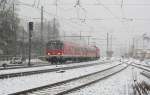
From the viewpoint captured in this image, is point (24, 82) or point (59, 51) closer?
point (24, 82)

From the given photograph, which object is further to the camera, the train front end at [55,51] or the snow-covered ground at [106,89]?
the train front end at [55,51]

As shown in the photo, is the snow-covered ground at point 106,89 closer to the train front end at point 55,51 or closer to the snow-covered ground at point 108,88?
the snow-covered ground at point 108,88

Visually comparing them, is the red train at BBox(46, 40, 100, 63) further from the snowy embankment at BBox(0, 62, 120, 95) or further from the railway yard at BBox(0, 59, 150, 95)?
the snowy embankment at BBox(0, 62, 120, 95)

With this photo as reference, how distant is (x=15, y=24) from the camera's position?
223 ft

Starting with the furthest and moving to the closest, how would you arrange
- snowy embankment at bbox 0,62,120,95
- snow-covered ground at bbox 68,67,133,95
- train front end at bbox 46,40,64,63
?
1. train front end at bbox 46,40,64,63
2. snowy embankment at bbox 0,62,120,95
3. snow-covered ground at bbox 68,67,133,95

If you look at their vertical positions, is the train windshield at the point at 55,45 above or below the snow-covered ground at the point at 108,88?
above

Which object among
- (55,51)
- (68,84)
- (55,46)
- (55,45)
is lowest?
(68,84)

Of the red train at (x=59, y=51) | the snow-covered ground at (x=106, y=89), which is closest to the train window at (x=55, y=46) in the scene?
the red train at (x=59, y=51)

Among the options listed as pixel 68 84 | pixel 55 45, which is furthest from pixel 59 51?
pixel 68 84

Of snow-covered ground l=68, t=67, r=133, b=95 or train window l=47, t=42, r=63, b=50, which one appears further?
train window l=47, t=42, r=63, b=50

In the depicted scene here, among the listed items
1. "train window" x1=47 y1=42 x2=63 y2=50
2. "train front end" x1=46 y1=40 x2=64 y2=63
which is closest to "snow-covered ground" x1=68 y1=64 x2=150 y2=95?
"train front end" x1=46 y1=40 x2=64 y2=63

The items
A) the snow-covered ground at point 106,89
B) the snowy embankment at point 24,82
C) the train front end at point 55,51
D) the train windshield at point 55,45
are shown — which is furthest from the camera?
the train windshield at point 55,45

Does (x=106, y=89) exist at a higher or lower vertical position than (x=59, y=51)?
lower

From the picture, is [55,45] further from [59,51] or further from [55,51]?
[59,51]
